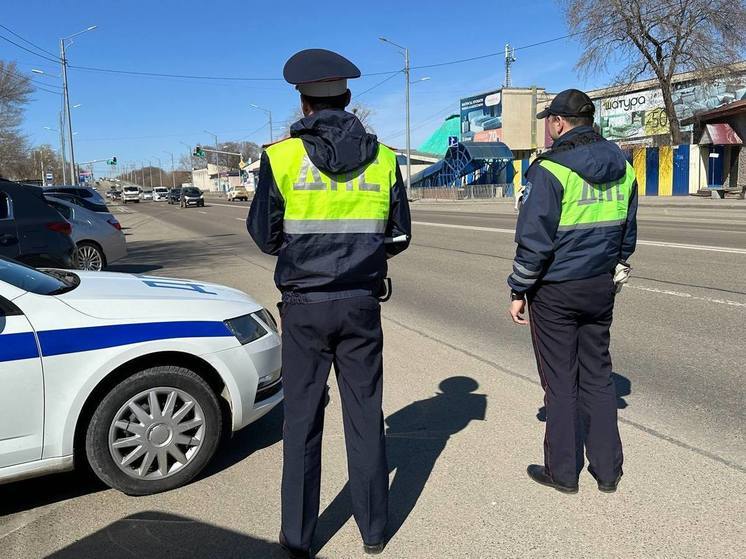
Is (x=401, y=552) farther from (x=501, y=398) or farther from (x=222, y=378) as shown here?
(x=501, y=398)

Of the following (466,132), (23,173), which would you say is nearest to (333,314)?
(466,132)

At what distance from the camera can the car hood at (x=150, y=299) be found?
129 inches

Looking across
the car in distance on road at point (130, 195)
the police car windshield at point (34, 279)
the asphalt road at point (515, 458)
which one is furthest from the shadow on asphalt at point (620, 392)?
the car in distance on road at point (130, 195)

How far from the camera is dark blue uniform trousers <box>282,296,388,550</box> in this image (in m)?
2.58

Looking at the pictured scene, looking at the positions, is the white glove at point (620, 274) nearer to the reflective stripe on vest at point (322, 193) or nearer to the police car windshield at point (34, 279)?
the reflective stripe on vest at point (322, 193)

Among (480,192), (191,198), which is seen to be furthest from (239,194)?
(480,192)

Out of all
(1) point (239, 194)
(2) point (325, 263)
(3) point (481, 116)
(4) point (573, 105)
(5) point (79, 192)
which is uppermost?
(3) point (481, 116)

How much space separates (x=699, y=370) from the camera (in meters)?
5.16

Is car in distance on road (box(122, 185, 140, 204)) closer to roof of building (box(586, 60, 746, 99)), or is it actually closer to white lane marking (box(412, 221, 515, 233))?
roof of building (box(586, 60, 746, 99))

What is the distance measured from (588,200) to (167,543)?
2542 millimetres

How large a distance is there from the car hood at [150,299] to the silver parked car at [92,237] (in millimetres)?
8132

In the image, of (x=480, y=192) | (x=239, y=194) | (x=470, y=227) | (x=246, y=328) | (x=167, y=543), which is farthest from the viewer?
(x=239, y=194)

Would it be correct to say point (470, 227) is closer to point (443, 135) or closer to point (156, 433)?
point (156, 433)

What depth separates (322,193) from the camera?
8.25ft
